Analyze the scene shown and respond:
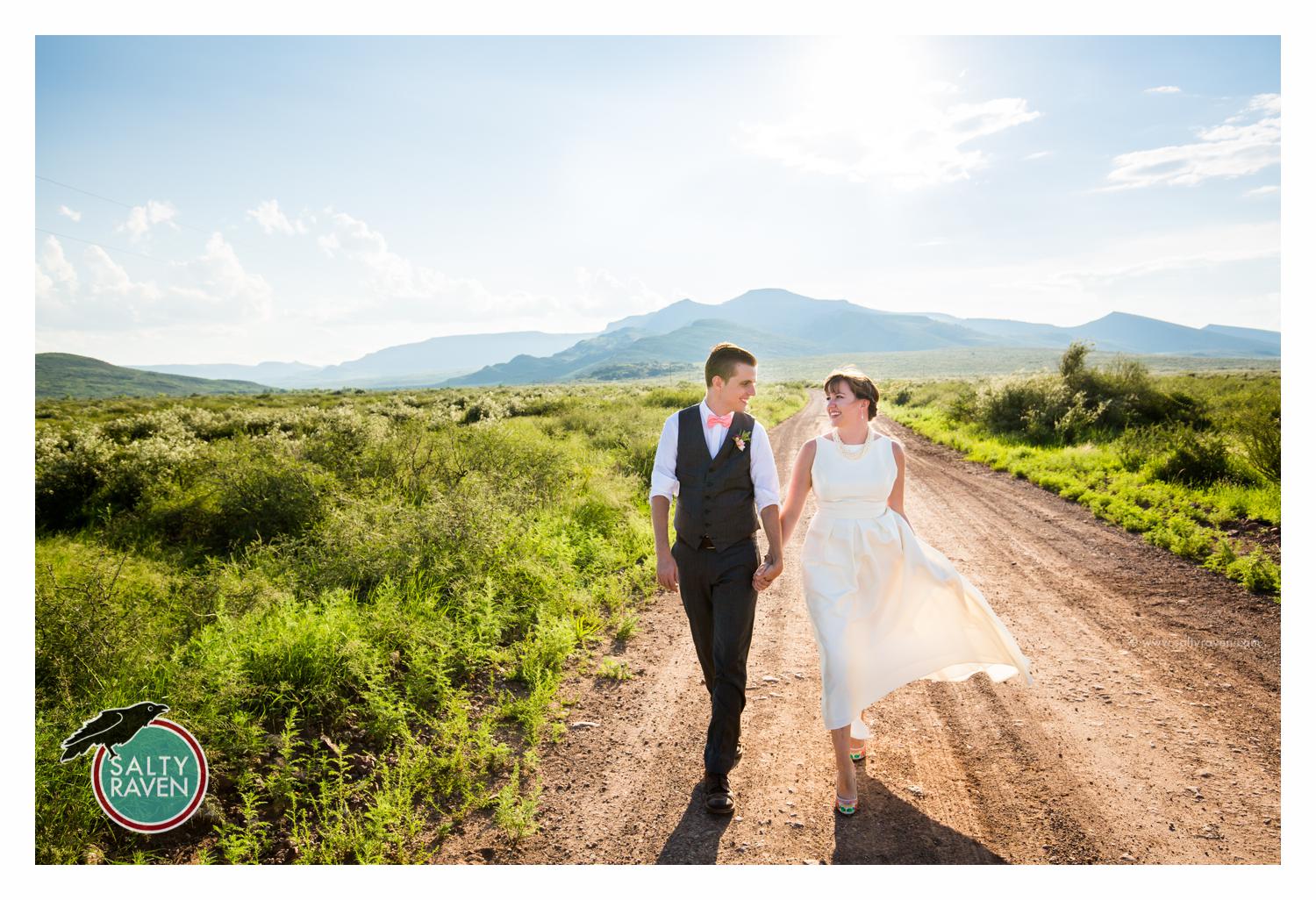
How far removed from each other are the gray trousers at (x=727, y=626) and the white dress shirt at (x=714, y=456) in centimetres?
28

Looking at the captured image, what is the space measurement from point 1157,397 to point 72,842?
2326 cm

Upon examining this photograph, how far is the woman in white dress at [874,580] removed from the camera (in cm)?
336

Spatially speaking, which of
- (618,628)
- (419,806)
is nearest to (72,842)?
(419,806)

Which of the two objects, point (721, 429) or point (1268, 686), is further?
point (1268, 686)

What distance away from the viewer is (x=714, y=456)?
331cm

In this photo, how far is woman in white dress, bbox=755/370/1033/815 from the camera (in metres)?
3.36

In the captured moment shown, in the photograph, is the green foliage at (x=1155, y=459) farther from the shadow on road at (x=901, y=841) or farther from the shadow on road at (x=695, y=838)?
the shadow on road at (x=695, y=838)

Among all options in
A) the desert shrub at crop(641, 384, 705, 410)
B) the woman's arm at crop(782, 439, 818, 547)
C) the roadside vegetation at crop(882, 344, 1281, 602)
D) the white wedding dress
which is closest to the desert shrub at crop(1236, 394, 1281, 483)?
the roadside vegetation at crop(882, 344, 1281, 602)

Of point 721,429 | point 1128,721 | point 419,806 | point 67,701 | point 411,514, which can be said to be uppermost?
point 721,429

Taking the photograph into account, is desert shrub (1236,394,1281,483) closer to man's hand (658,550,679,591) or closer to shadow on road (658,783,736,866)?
man's hand (658,550,679,591)

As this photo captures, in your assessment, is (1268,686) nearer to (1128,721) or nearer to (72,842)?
(1128,721)

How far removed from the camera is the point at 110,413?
20.8m

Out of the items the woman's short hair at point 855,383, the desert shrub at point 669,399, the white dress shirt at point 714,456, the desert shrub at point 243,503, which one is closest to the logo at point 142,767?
the white dress shirt at point 714,456

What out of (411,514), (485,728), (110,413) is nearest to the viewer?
(485,728)
